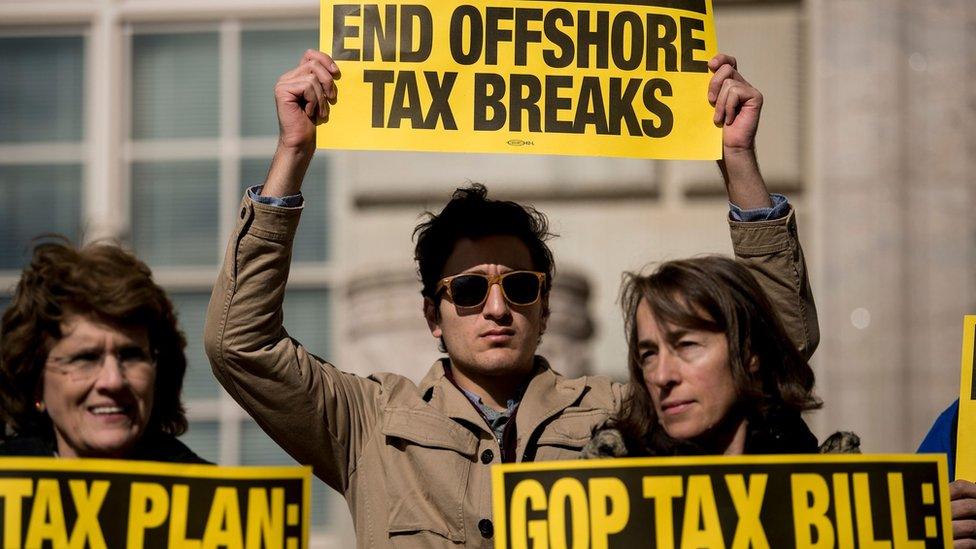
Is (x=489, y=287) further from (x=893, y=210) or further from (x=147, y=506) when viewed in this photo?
(x=893, y=210)

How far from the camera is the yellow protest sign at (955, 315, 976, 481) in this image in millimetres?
3357

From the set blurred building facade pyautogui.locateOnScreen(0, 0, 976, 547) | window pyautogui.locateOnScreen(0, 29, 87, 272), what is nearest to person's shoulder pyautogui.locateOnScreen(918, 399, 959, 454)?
blurred building facade pyautogui.locateOnScreen(0, 0, 976, 547)

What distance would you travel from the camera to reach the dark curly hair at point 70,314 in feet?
11.1

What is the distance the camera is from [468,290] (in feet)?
11.3

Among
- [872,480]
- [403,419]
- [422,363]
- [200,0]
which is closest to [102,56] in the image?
[200,0]

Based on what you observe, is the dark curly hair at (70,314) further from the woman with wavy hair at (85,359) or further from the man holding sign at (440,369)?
the man holding sign at (440,369)

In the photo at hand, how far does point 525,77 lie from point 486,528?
108 centimetres

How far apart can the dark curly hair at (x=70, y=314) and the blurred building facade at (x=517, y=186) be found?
310 cm

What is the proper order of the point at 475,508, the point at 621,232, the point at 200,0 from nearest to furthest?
the point at 475,508
the point at 621,232
the point at 200,0

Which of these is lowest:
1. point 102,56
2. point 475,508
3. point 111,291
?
point 475,508

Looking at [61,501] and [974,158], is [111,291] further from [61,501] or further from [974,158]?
[974,158]

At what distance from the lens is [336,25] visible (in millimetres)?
3494

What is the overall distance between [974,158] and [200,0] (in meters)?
3.86

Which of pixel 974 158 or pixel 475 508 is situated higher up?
pixel 974 158
